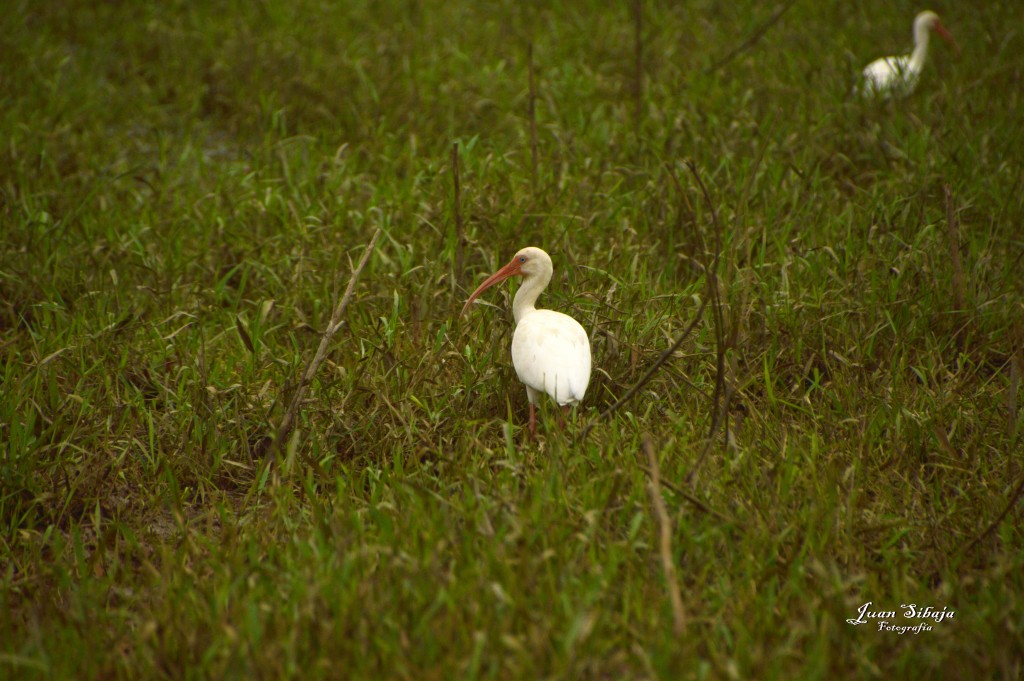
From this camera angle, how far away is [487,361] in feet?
12.4

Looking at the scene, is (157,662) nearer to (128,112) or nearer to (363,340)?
(363,340)

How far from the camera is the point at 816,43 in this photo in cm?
695

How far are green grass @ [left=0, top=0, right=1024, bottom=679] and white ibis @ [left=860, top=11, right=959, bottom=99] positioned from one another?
17 cm

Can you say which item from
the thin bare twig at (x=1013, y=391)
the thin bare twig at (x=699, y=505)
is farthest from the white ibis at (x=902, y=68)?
the thin bare twig at (x=699, y=505)

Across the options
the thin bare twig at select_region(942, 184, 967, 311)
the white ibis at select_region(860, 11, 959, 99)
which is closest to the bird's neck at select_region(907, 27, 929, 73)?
the white ibis at select_region(860, 11, 959, 99)

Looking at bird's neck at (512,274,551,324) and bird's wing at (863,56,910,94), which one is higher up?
bird's wing at (863,56,910,94)

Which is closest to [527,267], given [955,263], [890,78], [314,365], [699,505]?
[314,365]

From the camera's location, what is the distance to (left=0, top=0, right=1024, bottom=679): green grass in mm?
2432

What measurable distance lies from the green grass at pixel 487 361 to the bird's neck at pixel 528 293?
0.17m

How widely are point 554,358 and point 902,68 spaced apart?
3943 millimetres

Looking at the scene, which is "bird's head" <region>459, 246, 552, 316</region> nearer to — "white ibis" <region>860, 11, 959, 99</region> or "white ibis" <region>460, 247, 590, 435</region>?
"white ibis" <region>460, 247, 590, 435</region>

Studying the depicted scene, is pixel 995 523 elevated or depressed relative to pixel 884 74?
depressed
